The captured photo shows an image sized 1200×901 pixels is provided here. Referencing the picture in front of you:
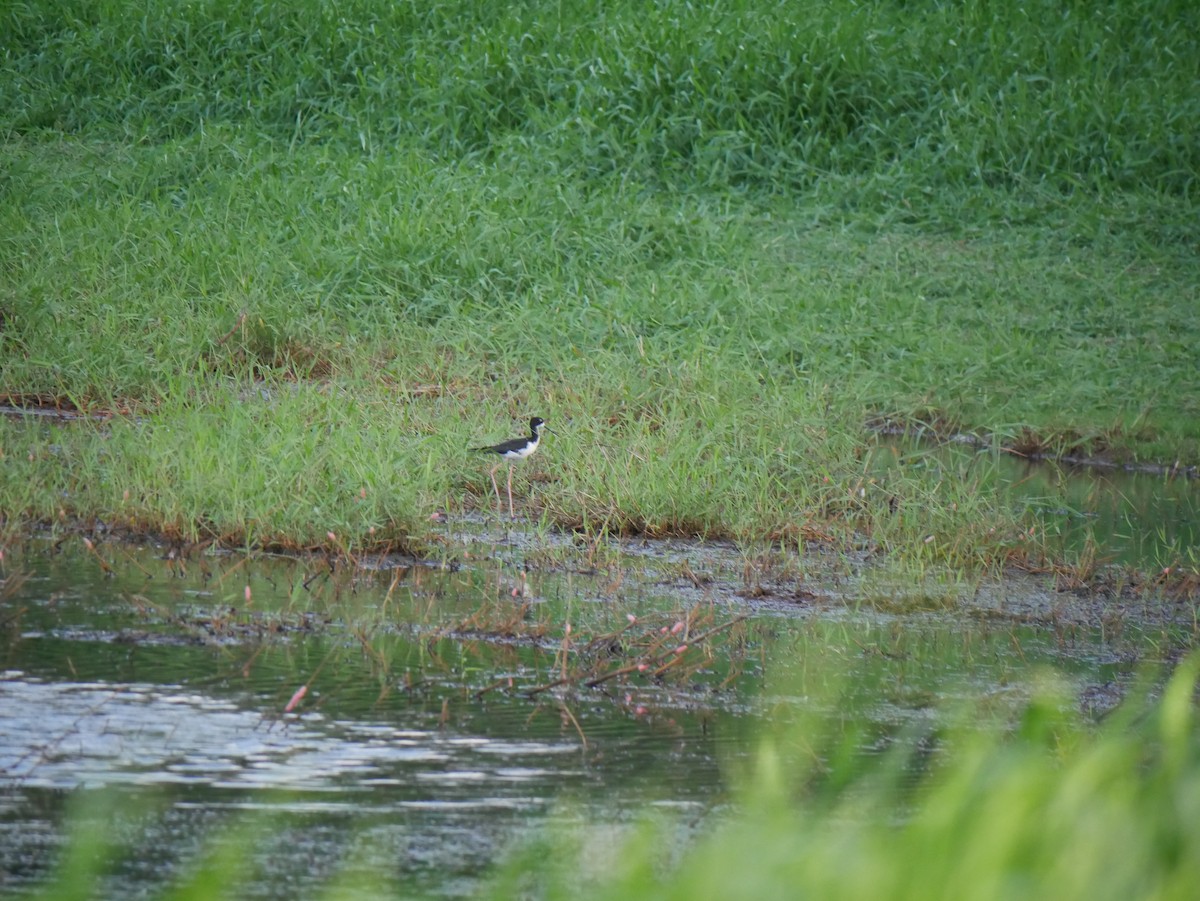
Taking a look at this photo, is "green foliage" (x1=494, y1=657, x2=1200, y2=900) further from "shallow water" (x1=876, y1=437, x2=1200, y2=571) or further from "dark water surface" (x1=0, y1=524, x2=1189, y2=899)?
"shallow water" (x1=876, y1=437, x2=1200, y2=571)

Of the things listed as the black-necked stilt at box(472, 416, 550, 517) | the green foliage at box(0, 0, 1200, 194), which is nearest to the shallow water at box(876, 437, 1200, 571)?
the black-necked stilt at box(472, 416, 550, 517)

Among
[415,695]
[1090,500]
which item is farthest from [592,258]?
[415,695]

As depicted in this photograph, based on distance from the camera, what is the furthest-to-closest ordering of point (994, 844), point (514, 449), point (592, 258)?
point (592, 258), point (514, 449), point (994, 844)

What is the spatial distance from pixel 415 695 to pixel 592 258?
8.21m

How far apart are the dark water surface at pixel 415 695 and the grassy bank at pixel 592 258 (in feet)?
2.22

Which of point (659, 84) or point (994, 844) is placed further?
Result: point (659, 84)

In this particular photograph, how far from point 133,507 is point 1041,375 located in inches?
278

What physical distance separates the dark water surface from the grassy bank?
0.68 meters

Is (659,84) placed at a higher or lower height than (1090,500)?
higher

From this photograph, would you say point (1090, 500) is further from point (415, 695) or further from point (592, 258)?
point (415, 695)

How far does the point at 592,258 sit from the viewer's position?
1330 centimetres

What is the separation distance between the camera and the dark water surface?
4203 millimetres

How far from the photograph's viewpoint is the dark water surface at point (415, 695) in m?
4.20

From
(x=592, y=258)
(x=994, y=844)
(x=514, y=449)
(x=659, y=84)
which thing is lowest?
(x=592, y=258)
